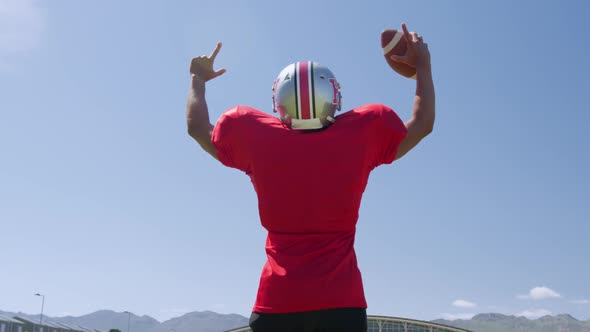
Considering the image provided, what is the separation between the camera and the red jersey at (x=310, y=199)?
10.7 ft

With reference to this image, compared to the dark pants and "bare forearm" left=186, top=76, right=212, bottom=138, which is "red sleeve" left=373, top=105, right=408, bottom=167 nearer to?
Answer: the dark pants

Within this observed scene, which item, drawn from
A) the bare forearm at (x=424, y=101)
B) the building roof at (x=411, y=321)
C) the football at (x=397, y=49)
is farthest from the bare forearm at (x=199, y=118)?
the building roof at (x=411, y=321)

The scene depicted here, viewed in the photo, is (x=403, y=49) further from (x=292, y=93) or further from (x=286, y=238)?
(x=286, y=238)

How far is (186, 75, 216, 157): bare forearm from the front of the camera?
148 inches

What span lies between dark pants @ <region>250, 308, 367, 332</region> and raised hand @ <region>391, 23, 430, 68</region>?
66.8 inches

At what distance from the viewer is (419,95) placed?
3.92 metres

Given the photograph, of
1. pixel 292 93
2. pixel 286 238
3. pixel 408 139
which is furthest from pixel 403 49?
pixel 286 238

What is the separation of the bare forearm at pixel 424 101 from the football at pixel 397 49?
13.3 inches

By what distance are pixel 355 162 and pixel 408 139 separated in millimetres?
428

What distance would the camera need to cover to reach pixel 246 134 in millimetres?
3488

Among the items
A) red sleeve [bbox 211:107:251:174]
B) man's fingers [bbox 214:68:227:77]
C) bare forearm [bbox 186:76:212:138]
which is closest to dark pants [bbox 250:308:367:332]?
red sleeve [bbox 211:107:251:174]

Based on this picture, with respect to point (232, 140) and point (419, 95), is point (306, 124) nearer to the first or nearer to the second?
point (232, 140)

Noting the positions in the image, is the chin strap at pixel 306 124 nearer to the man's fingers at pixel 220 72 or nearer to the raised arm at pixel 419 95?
the raised arm at pixel 419 95

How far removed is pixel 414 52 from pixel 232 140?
1406mm
